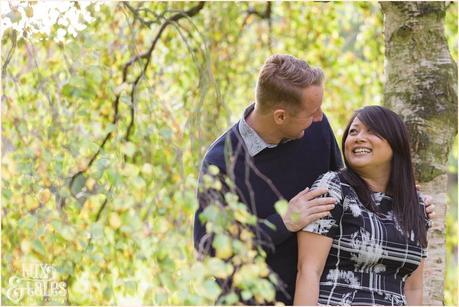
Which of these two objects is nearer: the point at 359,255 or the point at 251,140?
the point at 359,255

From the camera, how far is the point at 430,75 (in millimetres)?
2783

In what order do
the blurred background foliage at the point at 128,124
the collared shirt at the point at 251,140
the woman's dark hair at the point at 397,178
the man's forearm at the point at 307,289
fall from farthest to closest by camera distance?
1. the collared shirt at the point at 251,140
2. the woman's dark hair at the point at 397,178
3. the man's forearm at the point at 307,289
4. the blurred background foliage at the point at 128,124

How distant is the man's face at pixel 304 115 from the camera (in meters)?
2.36

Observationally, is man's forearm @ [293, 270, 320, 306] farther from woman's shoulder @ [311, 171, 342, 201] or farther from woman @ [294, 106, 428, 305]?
woman's shoulder @ [311, 171, 342, 201]

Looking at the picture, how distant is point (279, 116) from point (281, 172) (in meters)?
0.18

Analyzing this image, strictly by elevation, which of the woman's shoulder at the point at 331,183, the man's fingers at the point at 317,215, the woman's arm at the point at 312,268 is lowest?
the woman's arm at the point at 312,268

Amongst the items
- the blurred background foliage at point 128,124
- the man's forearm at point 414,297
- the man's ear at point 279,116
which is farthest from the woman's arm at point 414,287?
the man's ear at point 279,116

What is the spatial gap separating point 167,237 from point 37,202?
0.75m

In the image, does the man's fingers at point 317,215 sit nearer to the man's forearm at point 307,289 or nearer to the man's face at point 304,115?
the man's forearm at point 307,289

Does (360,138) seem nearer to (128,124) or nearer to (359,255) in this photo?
(359,255)

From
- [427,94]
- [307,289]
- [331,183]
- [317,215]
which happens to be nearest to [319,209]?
[317,215]

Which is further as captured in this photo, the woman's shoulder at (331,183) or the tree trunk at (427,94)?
the tree trunk at (427,94)

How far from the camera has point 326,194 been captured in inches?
88.4

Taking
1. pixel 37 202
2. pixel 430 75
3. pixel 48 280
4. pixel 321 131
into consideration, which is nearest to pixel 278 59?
pixel 321 131
